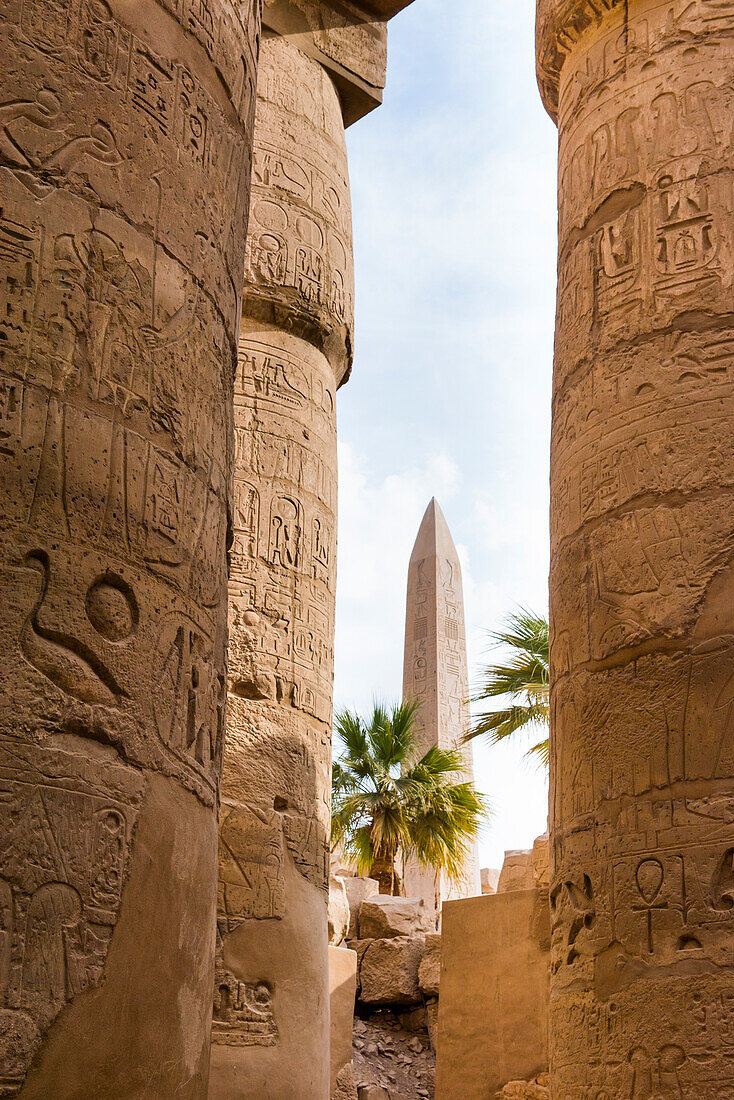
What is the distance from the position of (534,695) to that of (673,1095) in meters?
8.61

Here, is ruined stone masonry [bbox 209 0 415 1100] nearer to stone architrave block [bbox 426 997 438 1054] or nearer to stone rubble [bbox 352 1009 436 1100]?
stone rubble [bbox 352 1009 436 1100]

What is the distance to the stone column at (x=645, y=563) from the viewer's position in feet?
14.4

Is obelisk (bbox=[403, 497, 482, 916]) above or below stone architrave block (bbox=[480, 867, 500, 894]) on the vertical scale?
above

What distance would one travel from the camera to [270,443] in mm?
7062

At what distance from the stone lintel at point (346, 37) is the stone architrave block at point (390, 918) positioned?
875 centimetres

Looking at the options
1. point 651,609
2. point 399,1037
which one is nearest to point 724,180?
point 651,609

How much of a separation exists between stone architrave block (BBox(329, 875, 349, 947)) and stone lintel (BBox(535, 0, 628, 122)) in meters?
8.04

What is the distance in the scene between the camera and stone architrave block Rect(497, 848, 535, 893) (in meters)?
13.6

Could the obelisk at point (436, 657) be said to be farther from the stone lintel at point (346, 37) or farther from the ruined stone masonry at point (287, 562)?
the ruined stone masonry at point (287, 562)

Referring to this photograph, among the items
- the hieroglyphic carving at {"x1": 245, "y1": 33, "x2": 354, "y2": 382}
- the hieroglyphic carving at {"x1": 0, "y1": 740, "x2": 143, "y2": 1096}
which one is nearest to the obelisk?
the hieroglyphic carving at {"x1": 245, "y1": 33, "x2": 354, "y2": 382}

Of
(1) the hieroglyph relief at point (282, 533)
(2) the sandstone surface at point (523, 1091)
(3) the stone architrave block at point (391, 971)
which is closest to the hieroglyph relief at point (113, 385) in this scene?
(1) the hieroglyph relief at point (282, 533)

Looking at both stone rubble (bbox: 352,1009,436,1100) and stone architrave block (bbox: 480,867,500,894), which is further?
stone architrave block (bbox: 480,867,500,894)

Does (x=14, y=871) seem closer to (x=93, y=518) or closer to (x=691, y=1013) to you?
(x=93, y=518)

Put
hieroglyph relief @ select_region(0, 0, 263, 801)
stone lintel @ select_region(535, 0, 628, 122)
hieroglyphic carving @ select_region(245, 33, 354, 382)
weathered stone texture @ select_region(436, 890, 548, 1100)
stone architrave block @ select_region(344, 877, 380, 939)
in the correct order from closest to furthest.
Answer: hieroglyph relief @ select_region(0, 0, 263, 801), stone lintel @ select_region(535, 0, 628, 122), hieroglyphic carving @ select_region(245, 33, 354, 382), weathered stone texture @ select_region(436, 890, 548, 1100), stone architrave block @ select_region(344, 877, 380, 939)
